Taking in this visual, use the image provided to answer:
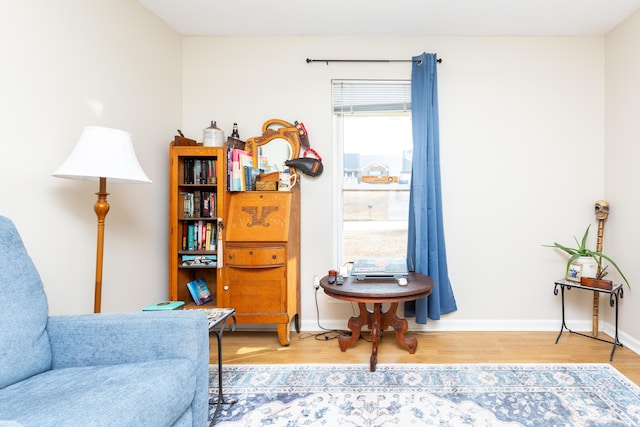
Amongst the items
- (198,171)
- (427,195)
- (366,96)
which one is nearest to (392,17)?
(366,96)

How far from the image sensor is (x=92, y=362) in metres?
1.35

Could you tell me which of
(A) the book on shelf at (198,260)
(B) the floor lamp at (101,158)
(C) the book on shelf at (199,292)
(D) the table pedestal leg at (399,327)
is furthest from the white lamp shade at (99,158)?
(D) the table pedestal leg at (399,327)

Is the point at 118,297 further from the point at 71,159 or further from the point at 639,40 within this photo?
the point at 639,40

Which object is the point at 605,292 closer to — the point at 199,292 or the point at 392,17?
the point at 392,17

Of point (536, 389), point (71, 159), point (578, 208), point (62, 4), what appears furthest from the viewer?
point (578, 208)

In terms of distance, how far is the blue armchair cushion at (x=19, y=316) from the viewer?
3.82ft

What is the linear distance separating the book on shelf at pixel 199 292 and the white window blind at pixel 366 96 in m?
1.83

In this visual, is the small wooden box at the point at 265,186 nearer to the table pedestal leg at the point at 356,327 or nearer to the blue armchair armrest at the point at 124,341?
the table pedestal leg at the point at 356,327

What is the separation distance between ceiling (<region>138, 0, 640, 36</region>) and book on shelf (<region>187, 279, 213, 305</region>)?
6.86ft

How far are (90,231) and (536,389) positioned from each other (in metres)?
2.77

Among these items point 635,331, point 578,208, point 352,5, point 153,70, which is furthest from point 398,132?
point 635,331

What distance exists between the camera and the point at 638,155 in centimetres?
249

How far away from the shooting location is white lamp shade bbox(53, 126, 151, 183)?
5.03ft

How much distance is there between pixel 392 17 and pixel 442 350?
256 cm
